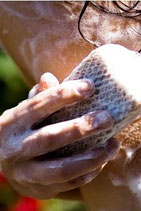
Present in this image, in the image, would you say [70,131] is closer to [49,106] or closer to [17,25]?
[49,106]

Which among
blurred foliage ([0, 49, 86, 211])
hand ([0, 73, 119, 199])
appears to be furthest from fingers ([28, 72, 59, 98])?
blurred foliage ([0, 49, 86, 211])

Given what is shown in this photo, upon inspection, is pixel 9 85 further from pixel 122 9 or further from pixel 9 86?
pixel 122 9

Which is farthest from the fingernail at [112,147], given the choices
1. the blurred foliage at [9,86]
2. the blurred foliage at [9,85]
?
the blurred foliage at [9,86]

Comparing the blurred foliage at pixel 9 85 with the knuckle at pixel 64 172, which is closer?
the knuckle at pixel 64 172

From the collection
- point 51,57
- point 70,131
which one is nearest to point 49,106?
point 70,131

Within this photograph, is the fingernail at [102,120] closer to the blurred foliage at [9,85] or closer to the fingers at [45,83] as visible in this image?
the fingers at [45,83]

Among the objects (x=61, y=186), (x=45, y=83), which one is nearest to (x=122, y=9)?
(x=45, y=83)

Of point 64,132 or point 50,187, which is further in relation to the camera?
point 50,187

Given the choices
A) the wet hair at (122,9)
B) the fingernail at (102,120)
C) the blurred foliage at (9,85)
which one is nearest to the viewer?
the fingernail at (102,120)
